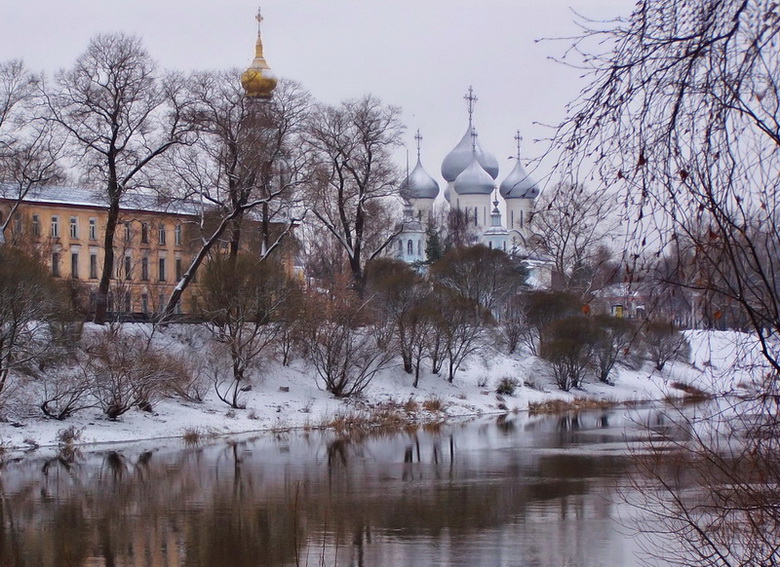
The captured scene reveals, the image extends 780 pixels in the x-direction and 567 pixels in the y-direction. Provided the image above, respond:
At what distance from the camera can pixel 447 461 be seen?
88.7ft

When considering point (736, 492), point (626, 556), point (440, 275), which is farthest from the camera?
point (440, 275)

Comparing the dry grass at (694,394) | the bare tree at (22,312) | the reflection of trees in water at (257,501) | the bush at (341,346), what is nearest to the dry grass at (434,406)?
the bush at (341,346)

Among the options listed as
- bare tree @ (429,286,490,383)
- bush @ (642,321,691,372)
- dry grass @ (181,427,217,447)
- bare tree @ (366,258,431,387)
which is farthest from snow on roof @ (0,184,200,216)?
bush @ (642,321,691,372)

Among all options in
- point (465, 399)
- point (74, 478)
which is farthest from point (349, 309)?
point (74, 478)

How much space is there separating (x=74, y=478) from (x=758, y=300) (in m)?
19.7

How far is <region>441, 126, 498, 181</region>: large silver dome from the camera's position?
97.4 m

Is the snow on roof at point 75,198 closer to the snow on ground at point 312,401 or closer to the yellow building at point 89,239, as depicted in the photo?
the yellow building at point 89,239

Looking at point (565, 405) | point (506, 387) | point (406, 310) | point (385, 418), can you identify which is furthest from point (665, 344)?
point (385, 418)

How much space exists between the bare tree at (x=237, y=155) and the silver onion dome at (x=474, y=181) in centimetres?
5461

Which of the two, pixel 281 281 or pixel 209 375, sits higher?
pixel 281 281

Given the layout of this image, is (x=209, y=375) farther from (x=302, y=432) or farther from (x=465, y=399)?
(x=465, y=399)

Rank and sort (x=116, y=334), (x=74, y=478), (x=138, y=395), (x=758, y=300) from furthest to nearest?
(x=116, y=334) → (x=138, y=395) → (x=74, y=478) → (x=758, y=300)

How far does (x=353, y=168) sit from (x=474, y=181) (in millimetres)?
51076

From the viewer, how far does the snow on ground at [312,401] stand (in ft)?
100
